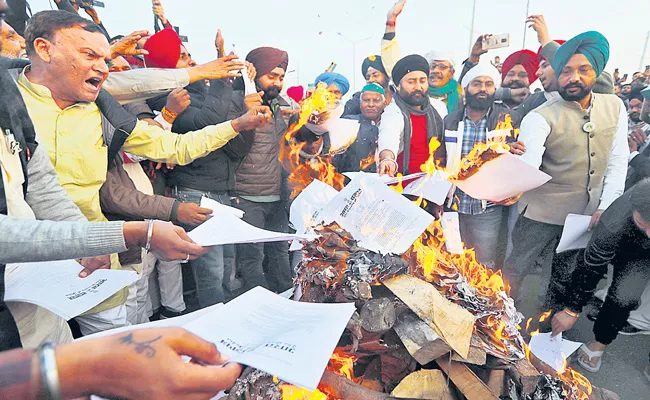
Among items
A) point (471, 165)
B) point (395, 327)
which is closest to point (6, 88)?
point (395, 327)

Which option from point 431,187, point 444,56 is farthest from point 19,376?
point 444,56

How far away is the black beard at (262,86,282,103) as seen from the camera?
3556 millimetres

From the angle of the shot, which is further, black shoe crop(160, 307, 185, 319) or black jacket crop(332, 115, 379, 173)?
black jacket crop(332, 115, 379, 173)

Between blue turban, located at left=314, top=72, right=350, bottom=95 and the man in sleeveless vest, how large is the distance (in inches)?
137

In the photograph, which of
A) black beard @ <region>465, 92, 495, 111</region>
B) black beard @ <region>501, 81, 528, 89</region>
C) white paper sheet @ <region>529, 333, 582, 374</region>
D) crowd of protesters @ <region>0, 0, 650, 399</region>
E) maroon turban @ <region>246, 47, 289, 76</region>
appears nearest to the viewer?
crowd of protesters @ <region>0, 0, 650, 399</region>

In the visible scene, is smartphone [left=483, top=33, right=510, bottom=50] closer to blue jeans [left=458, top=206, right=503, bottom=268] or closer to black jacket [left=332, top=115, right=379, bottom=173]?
black jacket [left=332, top=115, right=379, bottom=173]

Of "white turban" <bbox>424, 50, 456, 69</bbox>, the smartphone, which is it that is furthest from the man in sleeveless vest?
the smartphone

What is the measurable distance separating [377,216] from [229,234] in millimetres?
947

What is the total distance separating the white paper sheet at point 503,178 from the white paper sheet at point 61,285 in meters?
2.37

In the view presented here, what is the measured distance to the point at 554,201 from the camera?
3.30 metres

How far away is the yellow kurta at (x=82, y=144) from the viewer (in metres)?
1.98

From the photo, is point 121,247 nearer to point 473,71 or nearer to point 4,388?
point 4,388

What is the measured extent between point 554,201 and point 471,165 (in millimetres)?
1229

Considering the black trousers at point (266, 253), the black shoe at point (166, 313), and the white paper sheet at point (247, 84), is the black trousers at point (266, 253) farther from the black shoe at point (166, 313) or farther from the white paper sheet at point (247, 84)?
the white paper sheet at point (247, 84)
